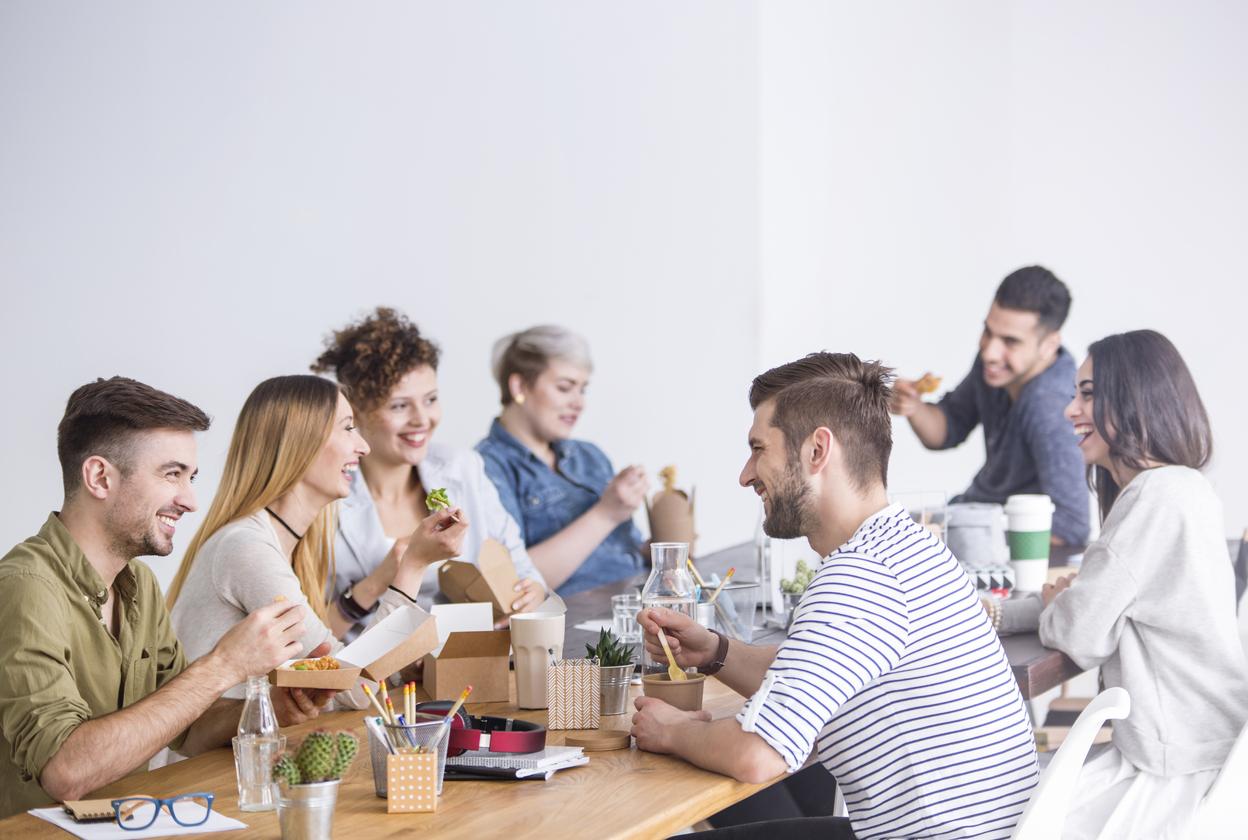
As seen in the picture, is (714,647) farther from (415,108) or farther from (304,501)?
(415,108)

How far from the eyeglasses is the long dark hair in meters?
1.70

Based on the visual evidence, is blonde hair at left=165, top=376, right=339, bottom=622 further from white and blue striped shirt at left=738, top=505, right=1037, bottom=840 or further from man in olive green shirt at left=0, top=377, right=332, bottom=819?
white and blue striped shirt at left=738, top=505, right=1037, bottom=840

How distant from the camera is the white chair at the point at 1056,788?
1.24 meters

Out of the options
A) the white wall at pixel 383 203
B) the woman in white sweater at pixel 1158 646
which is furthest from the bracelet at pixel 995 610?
the white wall at pixel 383 203

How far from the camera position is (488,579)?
212 cm

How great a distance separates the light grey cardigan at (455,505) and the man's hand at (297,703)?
34.7 inches

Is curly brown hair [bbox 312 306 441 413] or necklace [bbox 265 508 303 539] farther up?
curly brown hair [bbox 312 306 441 413]

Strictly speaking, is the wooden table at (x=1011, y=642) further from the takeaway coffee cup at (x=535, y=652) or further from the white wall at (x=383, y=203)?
the white wall at (x=383, y=203)

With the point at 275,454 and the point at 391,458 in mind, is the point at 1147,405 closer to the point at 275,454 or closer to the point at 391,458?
the point at 275,454

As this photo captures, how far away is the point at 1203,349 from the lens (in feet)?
16.3

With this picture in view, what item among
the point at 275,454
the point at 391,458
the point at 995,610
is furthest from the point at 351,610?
the point at 995,610

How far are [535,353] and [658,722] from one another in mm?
2258

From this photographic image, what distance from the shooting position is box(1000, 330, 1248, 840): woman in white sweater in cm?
181

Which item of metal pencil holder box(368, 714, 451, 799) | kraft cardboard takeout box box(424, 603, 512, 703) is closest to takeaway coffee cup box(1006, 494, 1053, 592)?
kraft cardboard takeout box box(424, 603, 512, 703)
